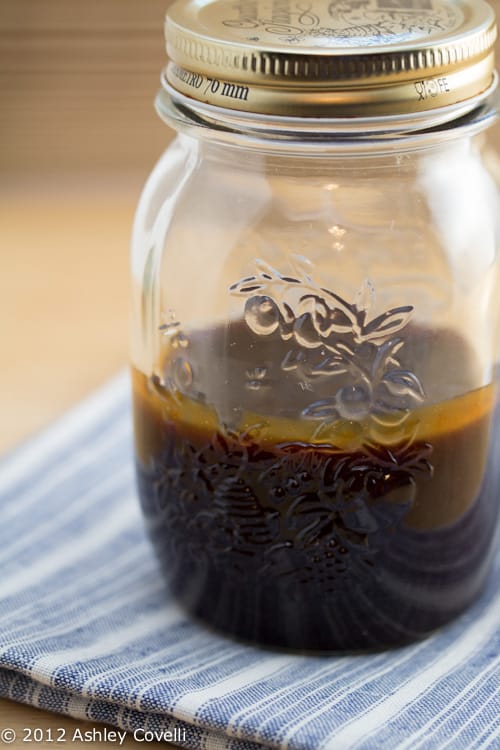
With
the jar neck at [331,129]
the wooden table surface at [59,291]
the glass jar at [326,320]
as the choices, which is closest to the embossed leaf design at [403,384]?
the glass jar at [326,320]

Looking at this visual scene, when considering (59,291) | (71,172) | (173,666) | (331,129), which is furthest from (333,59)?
(71,172)

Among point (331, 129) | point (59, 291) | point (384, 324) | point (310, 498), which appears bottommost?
point (59, 291)

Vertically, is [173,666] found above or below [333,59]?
below

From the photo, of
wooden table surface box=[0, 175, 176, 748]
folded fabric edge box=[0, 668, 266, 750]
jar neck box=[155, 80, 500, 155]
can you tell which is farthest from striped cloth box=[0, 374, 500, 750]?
jar neck box=[155, 80, 500, 155]

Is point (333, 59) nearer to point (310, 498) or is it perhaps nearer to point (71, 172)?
point (310, 498)

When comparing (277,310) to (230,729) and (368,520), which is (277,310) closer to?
(368,520)

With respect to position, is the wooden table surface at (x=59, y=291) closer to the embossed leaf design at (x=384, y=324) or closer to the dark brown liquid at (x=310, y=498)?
the dark brown liquid at (x=310, y=498)

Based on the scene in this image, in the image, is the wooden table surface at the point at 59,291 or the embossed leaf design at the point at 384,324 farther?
the wooden table surface at the point at 59,291

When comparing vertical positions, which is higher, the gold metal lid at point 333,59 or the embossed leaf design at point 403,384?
the gold metal lid at point 333,59
